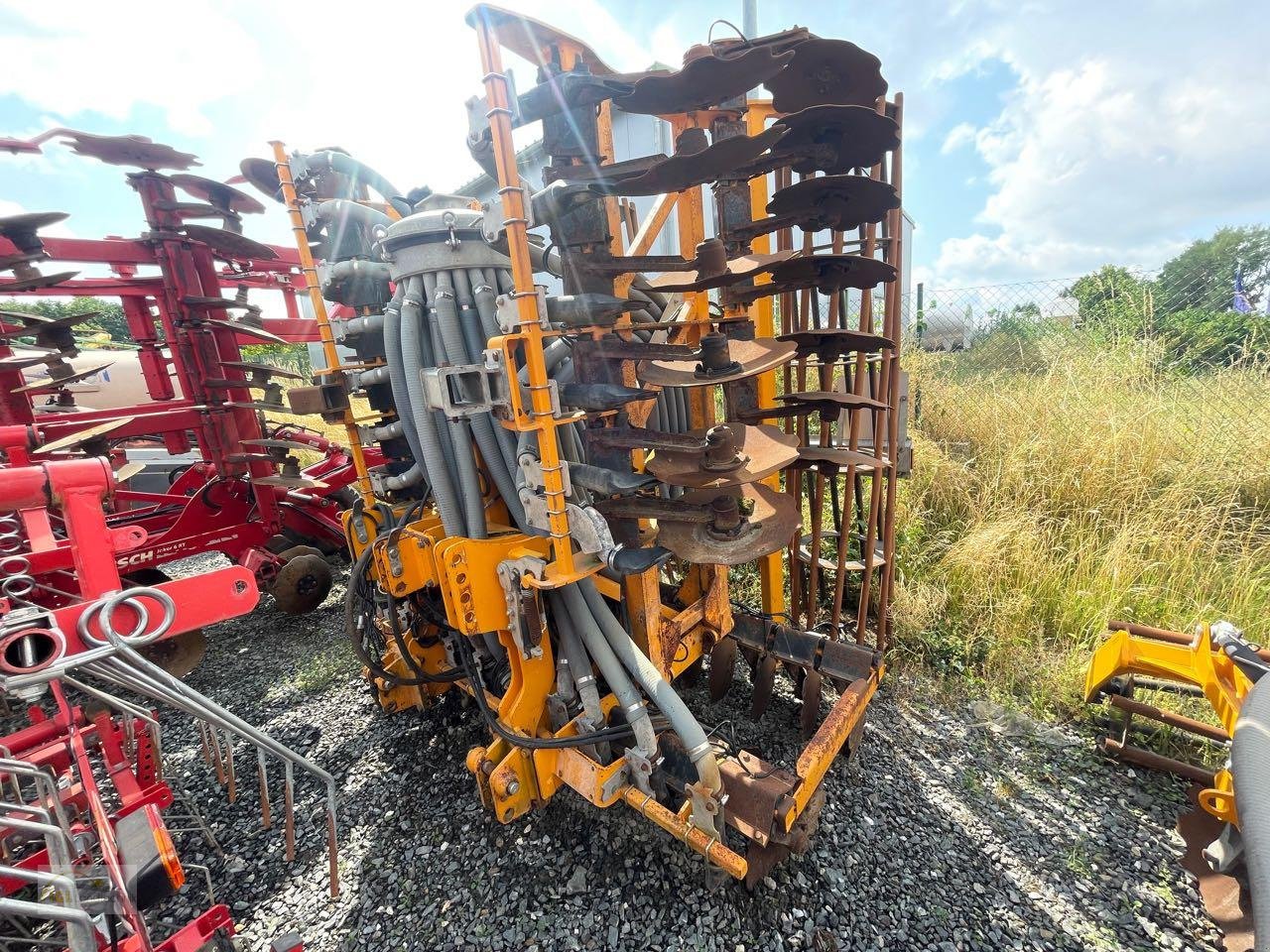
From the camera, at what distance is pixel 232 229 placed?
5066 millimetres

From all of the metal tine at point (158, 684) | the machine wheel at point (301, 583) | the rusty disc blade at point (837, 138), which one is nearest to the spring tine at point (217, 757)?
the metal tine at point (158, 684)

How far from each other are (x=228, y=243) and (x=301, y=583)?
3.08 m

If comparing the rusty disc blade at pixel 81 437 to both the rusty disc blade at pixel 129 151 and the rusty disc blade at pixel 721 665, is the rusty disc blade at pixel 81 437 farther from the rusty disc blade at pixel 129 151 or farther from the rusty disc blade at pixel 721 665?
the rusty disc blade at pixel 721 665

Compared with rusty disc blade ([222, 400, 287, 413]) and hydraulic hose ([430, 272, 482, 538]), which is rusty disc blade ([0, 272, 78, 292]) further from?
hydraulic hose ([430, 272, 482, 538])

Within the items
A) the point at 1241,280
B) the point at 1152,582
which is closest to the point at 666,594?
the point at 1152,582

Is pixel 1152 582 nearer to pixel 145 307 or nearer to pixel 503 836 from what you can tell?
pixel 503 836

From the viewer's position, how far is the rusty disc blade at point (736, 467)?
2.22 meters

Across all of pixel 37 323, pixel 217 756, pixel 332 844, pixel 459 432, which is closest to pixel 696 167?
pixel 459 432

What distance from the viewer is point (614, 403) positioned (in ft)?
7.18

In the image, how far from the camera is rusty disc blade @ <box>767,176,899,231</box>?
7.55 ft

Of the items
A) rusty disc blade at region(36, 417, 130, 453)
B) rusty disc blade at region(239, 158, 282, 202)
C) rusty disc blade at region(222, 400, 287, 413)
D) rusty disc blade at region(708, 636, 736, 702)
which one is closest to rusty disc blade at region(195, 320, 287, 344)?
rusty disc blade at region(222, 400, 287, 413)

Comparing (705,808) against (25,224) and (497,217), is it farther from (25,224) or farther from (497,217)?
(25,224)

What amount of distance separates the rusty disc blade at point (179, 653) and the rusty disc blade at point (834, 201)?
4959 mm

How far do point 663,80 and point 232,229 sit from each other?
191 inches
